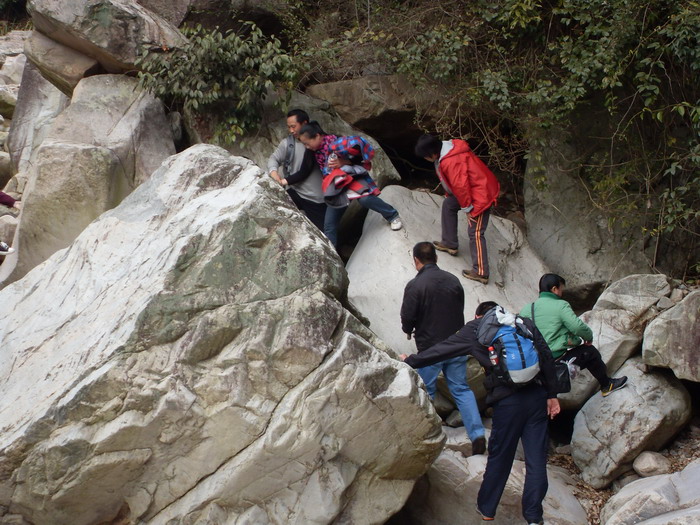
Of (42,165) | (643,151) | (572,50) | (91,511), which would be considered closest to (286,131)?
(42,165)

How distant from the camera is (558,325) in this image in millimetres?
6324

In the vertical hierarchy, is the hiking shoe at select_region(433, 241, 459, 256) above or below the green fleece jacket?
below

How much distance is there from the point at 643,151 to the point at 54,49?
22.3 ft

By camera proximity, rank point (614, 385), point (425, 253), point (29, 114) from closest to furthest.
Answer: point (425, 253), point (614, 385), point (29, 114)

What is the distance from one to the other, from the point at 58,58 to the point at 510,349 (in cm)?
677

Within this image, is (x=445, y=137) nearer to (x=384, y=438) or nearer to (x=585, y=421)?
(x=585, y=421)

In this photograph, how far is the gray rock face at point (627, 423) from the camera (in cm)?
630

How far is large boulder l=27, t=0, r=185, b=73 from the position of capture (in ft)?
28.7

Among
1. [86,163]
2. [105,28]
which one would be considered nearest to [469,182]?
[86,163]

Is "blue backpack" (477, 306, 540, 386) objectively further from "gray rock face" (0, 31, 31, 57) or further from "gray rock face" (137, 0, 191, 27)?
"gray rock face" (0, 31, 31, 57)

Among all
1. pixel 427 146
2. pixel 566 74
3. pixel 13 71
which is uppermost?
pixel 566 74

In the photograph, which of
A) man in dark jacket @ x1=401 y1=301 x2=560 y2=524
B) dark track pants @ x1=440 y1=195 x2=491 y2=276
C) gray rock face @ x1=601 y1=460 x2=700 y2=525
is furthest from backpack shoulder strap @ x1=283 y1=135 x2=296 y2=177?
gray rock face @ x1=601 y1=460 x2=700 y2=525

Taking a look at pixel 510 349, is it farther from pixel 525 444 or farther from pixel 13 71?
pixel 13 71

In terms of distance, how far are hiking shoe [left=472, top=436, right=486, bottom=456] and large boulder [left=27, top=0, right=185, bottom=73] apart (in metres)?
5.86
